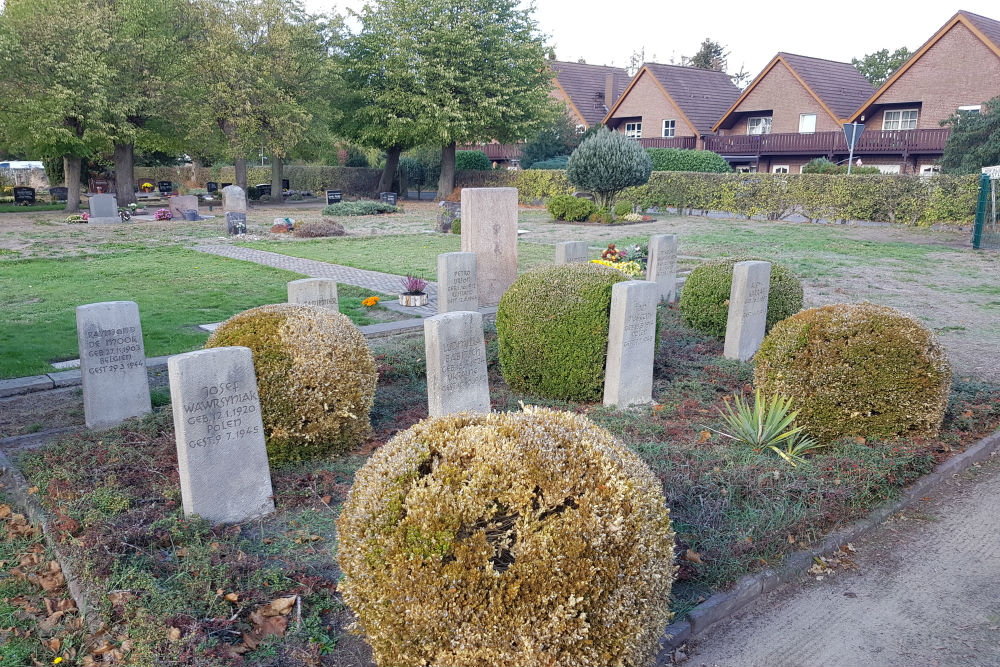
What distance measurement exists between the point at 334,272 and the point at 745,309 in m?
9.43

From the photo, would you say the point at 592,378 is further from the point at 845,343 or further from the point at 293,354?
the point at 293,354

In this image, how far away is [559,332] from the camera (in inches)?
282

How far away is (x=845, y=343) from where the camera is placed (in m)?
6.05

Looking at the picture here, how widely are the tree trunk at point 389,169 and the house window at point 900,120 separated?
2709 cm

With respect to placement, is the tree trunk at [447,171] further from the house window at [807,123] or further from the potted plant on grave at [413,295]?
the potted plant on grave at [413,295]

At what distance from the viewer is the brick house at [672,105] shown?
153ft

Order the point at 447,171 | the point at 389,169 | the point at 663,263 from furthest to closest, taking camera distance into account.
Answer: the point at 389,169 < the point at 447,171 < the point at 663,263

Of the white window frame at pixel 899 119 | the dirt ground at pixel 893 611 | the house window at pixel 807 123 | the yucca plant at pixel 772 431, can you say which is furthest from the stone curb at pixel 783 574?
the house window at pixel 807 123

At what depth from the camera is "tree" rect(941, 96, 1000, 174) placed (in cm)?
2494

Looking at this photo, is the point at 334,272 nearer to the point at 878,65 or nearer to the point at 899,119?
the point at 899,119

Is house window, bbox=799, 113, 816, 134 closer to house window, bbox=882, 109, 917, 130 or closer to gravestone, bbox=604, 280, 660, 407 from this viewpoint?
house window, bbox=882, 109, 917, 130

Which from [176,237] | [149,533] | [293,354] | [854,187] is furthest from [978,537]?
[854,187]

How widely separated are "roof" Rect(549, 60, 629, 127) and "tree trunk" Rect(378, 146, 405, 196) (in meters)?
16.7

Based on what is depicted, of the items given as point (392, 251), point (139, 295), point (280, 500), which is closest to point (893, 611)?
point (280, 500)
